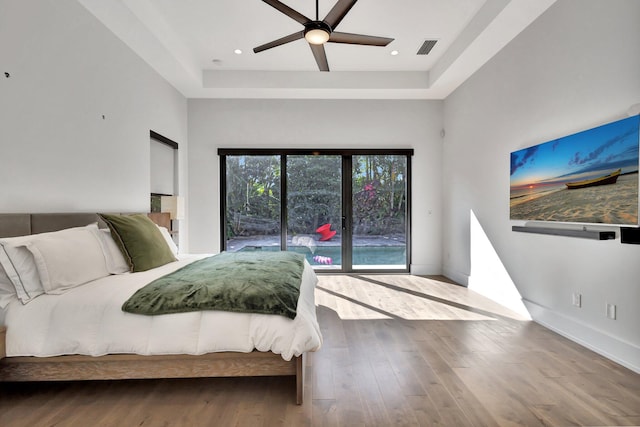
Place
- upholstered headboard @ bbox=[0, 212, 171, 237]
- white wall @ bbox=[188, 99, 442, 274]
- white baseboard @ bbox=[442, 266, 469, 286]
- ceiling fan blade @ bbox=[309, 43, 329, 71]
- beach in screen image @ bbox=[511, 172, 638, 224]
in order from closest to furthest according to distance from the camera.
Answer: upholstered headboard @ bbox=[0, 212, 171, 237], beach in screen image @ bbox=[511, 172, 638, 224], ceiling fan blade @ bbox=[309, 43, 329, 71], white baseboard @ bbox=[442, 266, 469, 286], white wall @ bbox=[188, 99, 442, 274]

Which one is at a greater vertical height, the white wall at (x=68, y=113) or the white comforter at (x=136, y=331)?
the white wall at (x=68, y=113)

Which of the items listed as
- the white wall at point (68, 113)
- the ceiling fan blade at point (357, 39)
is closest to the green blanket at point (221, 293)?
the white wall at point (68, 113)

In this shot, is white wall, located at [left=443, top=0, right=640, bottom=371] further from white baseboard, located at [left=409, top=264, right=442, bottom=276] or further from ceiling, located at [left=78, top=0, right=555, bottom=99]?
white baseboard, located at [left=409, top=264, right=442, bottom=276]

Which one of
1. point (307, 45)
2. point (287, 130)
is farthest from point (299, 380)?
point (287, 130)

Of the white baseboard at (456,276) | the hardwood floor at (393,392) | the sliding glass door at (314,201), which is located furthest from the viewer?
the sliding glass door at (314,201)

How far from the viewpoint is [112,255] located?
2.49 m

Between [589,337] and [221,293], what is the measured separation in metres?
2.88

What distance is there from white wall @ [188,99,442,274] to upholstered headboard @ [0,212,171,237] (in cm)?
254

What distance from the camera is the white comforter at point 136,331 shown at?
180 cm

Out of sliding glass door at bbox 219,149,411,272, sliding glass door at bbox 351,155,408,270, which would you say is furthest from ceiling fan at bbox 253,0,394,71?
sliding glass door at bbox 351,155,408,270

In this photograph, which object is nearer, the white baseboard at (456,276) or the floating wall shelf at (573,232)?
the floating wall shelf at (573,232)

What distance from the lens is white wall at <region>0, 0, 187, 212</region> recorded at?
226 cm

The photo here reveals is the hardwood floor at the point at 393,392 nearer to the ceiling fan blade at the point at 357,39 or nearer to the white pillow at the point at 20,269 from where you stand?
the white pillow at the point at 20,269

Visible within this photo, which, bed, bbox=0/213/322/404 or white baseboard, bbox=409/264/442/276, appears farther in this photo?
white baseboard, bbox=409/264/442/276
